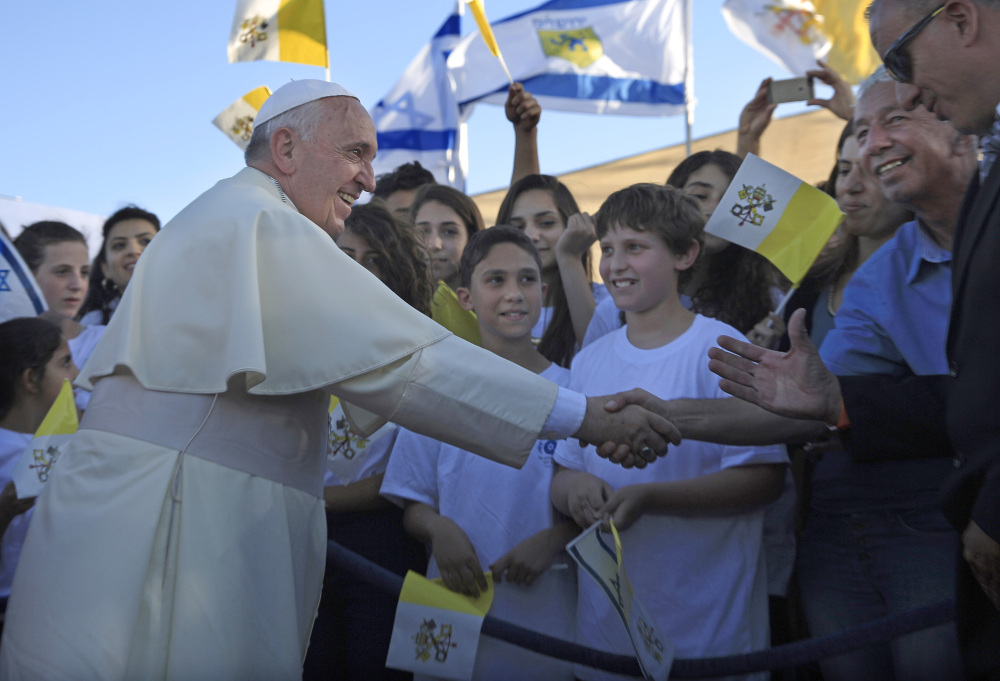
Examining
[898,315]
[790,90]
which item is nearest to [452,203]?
[790,90]

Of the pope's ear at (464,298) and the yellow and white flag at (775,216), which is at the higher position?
the yellow and white flag at (775,216)

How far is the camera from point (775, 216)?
3.82m

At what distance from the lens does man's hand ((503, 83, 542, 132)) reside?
546 cm

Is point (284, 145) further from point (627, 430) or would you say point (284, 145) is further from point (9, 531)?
point (9, 531)

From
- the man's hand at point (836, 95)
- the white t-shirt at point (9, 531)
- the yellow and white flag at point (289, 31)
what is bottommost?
the white t-shirt at point (9, 531)

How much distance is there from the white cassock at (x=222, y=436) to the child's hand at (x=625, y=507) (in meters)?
0.57

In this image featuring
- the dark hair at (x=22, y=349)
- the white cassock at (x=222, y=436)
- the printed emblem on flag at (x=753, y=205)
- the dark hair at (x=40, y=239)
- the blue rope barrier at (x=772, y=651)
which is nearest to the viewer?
the white cassock at (x=222, y=436)

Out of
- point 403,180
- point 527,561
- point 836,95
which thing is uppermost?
point 836,95

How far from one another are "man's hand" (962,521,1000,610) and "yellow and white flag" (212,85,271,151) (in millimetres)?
4721

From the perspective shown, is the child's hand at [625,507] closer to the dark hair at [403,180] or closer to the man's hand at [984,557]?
the man's hand at [984,557]

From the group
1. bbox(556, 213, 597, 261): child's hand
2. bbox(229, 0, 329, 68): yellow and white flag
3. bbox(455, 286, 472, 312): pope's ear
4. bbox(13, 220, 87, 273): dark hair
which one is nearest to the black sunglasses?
bbox(556, 213, 597, 261): child's hand

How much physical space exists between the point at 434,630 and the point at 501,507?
573mm

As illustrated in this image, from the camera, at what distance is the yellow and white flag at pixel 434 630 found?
3.35m

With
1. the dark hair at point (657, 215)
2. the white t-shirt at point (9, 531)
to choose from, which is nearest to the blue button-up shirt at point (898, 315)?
the dark hair at point (657, 215)
